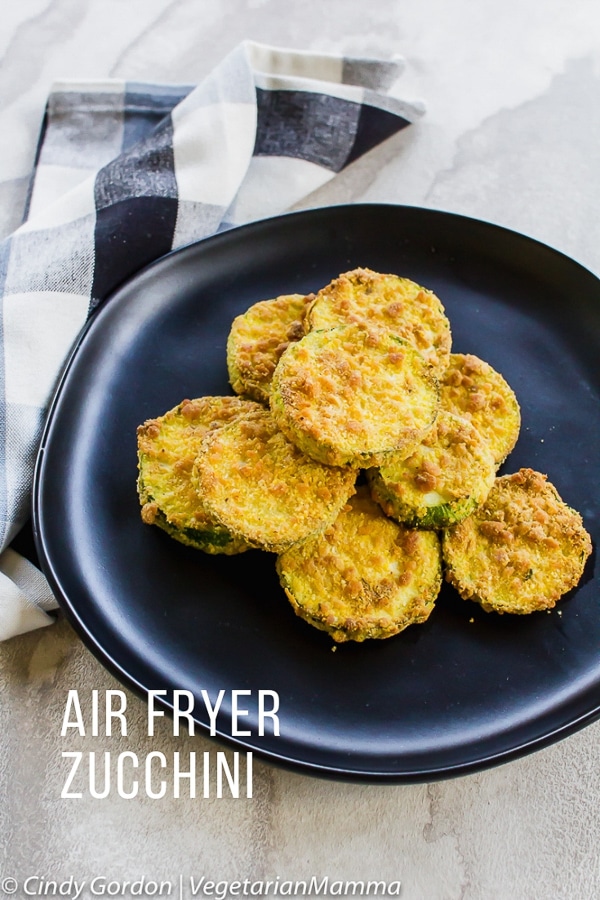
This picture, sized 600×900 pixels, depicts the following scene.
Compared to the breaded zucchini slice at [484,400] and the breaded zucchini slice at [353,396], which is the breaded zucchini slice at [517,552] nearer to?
the breaded zucchini slice at [484,400]

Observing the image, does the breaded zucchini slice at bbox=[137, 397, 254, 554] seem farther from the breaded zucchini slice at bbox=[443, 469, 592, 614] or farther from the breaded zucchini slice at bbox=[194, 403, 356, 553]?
the breaded zucchini slice at bbox=[443, 469, 592, 614]

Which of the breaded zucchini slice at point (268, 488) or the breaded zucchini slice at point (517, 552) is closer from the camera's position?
the breaded zucchini slice at point (268, 488)

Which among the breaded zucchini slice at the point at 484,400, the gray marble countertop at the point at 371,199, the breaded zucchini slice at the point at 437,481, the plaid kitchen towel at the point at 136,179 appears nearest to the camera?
the gray marble countertop at the point at 371,199

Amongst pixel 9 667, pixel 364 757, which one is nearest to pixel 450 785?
pixel 364 757

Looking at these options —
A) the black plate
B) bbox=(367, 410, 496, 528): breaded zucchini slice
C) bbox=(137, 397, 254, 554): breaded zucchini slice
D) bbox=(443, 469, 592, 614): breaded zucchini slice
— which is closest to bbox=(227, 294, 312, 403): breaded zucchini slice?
bbox=(137, 397, 254, 554): breaded zucchini slice

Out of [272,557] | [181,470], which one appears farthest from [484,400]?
[181,470]

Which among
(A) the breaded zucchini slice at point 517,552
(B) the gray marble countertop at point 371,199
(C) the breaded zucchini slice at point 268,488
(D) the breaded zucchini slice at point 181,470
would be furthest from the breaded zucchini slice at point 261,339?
(B) the gray marble countertop at point 371,199
